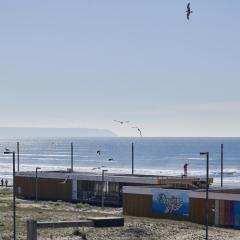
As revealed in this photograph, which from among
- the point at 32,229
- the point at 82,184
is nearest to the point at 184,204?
the point at 82,184

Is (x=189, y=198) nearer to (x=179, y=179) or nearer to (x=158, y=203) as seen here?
(x=158, y=203)

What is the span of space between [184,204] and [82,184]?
21.0m

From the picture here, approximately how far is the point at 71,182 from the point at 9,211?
14.9 metres

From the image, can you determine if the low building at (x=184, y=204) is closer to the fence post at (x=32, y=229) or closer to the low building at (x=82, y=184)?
the low building at (x=82, y=184)

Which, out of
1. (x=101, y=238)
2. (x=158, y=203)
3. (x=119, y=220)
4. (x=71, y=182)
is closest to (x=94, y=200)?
(x=71, y=182)

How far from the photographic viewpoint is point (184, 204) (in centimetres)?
6103

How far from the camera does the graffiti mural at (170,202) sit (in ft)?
200

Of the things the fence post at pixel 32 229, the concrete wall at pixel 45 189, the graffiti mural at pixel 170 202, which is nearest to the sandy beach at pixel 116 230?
the graffiti mural at pixel 170 202

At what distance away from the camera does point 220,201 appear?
5844cm

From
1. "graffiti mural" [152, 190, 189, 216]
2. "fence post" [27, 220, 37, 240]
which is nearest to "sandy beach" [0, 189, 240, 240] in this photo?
"graffiti mural" [152, 190, 189, 216]

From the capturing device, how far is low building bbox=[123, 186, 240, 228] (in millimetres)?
58094

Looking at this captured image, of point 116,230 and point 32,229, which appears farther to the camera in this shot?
point 116,230

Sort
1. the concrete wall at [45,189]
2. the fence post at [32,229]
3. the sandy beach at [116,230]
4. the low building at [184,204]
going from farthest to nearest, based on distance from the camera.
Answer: the concrete wall at [45,189], the low building at [184,204], the sandy beach at [116,230], the fence post at [32,229]

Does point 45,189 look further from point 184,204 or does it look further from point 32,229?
point 32,229
